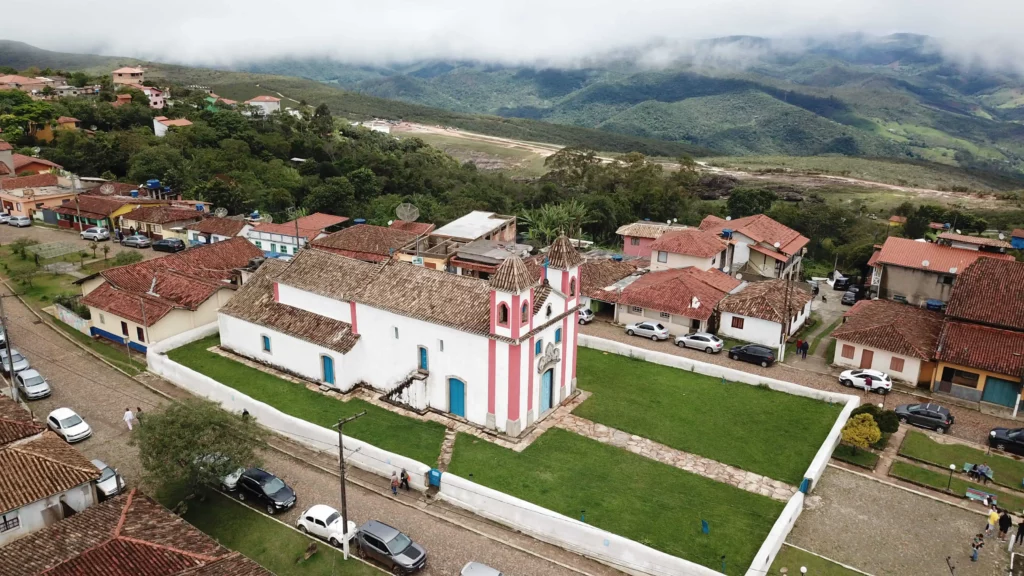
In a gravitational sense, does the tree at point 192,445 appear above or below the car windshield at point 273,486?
above

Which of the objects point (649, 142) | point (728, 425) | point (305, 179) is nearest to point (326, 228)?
point (305, 179)

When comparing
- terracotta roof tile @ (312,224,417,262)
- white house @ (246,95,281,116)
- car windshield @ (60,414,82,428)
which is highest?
white house @ (246,95,281,116)

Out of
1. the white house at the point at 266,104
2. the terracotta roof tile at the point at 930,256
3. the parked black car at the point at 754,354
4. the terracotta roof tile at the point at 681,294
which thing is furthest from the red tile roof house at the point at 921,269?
the white house at the point at 266,104

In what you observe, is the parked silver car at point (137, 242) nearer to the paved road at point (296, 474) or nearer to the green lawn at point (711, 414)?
the paved road at point (296, 474)

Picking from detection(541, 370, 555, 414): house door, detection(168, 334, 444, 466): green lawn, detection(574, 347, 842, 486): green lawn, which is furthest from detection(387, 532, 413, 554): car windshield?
detection(574, 347, 842, 486): green lawn

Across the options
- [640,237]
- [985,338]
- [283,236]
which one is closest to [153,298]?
[283,236]

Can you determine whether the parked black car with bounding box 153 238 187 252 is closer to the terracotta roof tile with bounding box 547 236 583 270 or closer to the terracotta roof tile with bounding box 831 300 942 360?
the terracotta roof tile with bounding box 547 236 583 270
